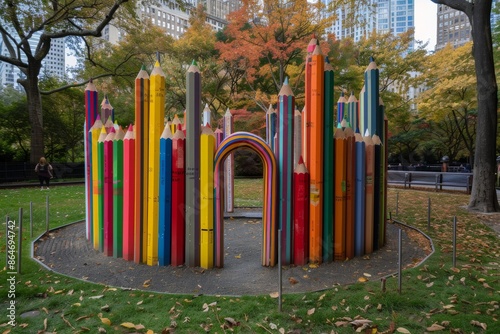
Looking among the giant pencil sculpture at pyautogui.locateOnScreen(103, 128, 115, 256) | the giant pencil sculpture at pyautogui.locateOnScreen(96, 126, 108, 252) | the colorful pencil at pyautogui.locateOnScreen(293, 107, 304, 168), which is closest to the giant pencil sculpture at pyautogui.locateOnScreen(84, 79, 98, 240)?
the giant pencil sculpture at pyautogui.locateOnScreen(96, 126, 108, 252)

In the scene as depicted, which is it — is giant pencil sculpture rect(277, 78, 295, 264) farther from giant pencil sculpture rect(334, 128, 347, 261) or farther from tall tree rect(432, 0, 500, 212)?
tall tree rect(432, 0, 500, 212)

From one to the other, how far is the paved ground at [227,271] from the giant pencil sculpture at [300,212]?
0.80 ft

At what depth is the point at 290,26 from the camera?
21250 mm

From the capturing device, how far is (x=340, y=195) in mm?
5891

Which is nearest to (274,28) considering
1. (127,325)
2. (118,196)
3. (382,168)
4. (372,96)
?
(372,96)

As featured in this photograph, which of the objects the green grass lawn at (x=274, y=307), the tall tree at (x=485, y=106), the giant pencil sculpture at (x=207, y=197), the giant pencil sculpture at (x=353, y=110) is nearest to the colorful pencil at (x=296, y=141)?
the giant pencil sculpture at (x=207, y=197)

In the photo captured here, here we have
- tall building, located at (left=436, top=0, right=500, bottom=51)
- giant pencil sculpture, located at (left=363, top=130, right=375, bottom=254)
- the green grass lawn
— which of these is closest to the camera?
the green grass lawn

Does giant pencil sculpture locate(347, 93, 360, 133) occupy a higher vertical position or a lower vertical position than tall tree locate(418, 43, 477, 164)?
lower

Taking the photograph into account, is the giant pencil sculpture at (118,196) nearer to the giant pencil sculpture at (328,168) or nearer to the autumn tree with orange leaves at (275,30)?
the giant pencil sculpture at (328,168)

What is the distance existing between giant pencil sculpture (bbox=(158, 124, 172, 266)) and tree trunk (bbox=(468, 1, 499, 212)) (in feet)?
34.7

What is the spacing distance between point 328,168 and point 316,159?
0.94 feet

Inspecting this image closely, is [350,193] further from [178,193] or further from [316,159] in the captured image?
[178,193]

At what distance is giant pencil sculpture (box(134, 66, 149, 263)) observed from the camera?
5.88 m

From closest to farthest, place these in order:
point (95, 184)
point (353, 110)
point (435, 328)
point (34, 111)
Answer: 1. point (435, 328)
2. point (95, 184)
3. point (353, 110)
4. point (34, 111)
